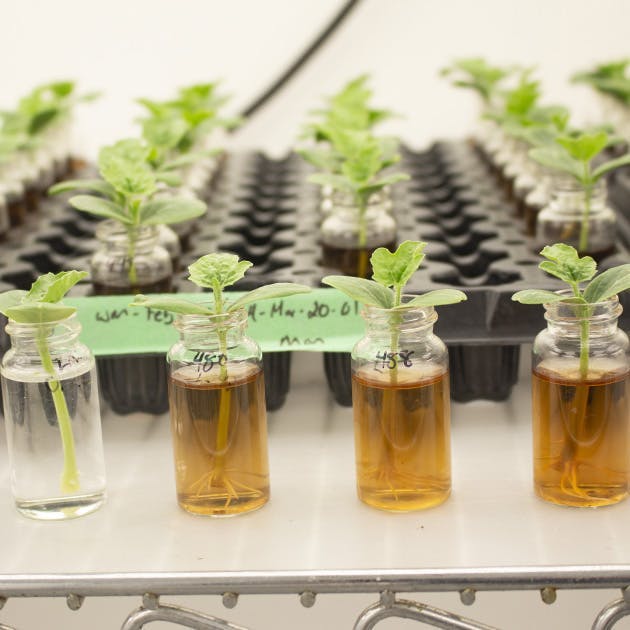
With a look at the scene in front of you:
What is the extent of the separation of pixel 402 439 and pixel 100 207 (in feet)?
1.23

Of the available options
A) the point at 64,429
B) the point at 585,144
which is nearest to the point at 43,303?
the point at 64,429

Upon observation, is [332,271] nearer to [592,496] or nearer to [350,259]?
[350,259]

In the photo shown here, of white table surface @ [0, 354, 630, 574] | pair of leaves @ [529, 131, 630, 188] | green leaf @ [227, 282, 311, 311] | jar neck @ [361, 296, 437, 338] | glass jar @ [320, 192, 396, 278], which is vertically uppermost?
pair of leaves @ [529, 131, 630, 188]

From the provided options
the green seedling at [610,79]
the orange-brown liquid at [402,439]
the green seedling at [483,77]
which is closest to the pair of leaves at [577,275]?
the orange-brown liquid at [402,439]

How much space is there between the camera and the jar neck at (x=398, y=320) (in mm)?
836

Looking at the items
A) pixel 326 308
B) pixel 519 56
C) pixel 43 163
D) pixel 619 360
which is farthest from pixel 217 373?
pixel 519 56

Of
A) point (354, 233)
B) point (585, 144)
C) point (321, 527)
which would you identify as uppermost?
point (585, 144)

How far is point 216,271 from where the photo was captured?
0.84m

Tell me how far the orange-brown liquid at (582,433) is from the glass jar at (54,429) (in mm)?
371

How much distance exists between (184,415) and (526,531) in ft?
0.94

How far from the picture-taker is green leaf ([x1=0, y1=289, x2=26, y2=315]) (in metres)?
0.84

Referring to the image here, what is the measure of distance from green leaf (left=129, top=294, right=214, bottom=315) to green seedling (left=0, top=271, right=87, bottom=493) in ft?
0.19

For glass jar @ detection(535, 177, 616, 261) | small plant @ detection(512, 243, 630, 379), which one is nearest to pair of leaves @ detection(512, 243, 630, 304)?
small plant @ detection(512, 243, 630, 379)

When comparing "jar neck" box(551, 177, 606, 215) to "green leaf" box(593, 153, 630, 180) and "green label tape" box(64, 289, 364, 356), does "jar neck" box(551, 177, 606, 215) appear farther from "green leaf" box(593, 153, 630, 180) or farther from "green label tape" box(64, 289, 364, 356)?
"green label tape" box(64, 289, 364, 356)
